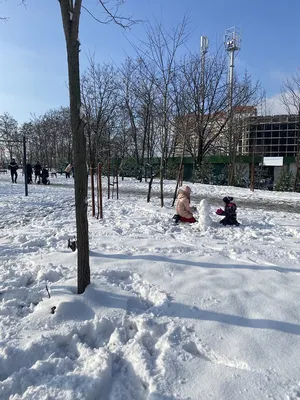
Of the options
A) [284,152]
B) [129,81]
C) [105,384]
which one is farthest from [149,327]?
[284,152]

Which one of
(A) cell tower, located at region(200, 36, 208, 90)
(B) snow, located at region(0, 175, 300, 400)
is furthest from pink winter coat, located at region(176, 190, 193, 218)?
(A) cell tower, located at region(200, 36, 208, 90)

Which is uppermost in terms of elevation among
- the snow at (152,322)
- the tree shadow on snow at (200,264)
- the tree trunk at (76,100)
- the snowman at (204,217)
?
the tree trunk at (76,100)

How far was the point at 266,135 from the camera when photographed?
113ft

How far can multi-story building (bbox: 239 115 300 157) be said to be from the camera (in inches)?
899

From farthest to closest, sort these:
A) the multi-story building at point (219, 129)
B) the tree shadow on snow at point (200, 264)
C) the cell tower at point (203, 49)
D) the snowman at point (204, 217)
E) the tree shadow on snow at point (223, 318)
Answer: the multi-story building at point (219, 129), the cell tower at point (203, 49), the snowman at point (204, 217), the tree shadow on snow at point (200, 264), the tree shadow on snow at point (223, 318)

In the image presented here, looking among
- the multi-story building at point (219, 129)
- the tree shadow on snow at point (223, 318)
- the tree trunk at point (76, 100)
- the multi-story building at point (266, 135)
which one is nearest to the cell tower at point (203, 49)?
the multi-story building at point (219, 129)

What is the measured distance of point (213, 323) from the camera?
2705 mm

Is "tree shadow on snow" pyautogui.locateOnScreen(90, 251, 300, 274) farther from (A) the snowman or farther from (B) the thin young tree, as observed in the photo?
(A) the snowman

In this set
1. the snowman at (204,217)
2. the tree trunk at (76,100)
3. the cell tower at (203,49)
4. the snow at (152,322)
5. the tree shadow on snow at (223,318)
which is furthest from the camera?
the cell tower at (203,49)

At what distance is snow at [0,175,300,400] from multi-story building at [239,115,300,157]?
16741 mm

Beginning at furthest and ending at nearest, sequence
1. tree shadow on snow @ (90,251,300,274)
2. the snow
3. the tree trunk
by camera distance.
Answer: tree shadow on snow @ (90,251,300,274) → the tree trunk → the snow

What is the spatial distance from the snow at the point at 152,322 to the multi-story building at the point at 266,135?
1674 cm

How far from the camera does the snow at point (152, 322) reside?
2041 millimetres

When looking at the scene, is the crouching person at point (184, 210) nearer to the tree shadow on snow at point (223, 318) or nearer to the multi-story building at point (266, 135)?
the tree shadow on snow at point (223, 318)
